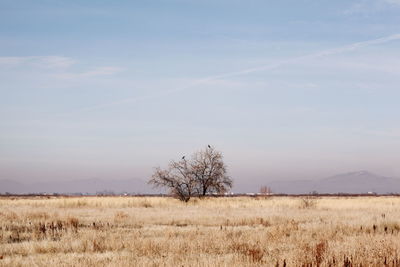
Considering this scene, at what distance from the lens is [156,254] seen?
11.4 metres

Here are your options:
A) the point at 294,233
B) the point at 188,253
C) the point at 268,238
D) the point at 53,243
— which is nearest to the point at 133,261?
the point at 188,253

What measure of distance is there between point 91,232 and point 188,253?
5.28m

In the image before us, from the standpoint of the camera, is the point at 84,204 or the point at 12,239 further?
the point at 84,204

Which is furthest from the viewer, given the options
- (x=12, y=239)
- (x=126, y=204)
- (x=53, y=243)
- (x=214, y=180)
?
(x=214, y=180)

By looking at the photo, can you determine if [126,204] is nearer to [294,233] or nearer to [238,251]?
[294,233]

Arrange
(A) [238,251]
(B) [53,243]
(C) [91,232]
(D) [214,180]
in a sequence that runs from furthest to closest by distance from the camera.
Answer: (D) [214,180] → (C) [91,232] → (B) [53,243] → (A) [238,251]

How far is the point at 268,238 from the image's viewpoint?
1465 centimetres

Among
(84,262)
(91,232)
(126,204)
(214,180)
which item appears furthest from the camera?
(214,180)

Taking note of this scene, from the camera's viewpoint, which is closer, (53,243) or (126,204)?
(53,243)

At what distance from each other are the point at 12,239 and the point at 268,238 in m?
7.72

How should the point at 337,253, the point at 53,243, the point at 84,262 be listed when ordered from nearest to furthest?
the point at 84,262
the point at 337,253
the point at 53,243

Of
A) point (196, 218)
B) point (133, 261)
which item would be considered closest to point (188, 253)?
point (133, 261)

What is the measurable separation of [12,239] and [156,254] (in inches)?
218

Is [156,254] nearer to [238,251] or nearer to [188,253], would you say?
[188,253]
